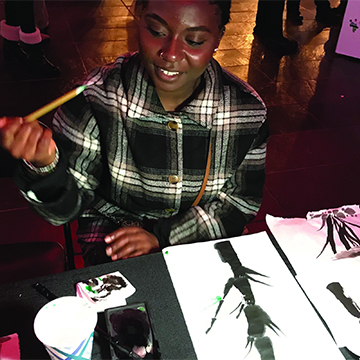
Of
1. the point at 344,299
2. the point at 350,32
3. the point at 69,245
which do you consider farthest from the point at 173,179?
the point at 350,32

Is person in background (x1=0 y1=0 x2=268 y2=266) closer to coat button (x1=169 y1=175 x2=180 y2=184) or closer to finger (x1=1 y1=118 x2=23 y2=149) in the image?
coat button (x1=169 y1=175 x2=180 y2=184)

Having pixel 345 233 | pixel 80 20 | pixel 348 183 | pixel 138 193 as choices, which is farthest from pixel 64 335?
pixel 80 20

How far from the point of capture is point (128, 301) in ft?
2.38

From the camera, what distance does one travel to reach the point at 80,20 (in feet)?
12.8

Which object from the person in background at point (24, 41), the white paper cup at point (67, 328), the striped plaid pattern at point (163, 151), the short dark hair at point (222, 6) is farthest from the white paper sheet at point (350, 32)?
the white paper cup at point (67, 328)

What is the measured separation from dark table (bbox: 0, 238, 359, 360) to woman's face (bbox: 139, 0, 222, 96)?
0.38m

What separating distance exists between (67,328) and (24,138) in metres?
0.32

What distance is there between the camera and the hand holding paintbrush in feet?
2.31

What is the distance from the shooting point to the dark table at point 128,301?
2.16ft

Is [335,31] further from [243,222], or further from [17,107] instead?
[243,222]

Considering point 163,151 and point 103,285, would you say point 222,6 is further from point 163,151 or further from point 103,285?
point 103,285

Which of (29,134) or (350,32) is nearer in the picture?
(29,134)

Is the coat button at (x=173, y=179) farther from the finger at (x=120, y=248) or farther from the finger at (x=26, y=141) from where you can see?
the finger at (x=26, y=141)

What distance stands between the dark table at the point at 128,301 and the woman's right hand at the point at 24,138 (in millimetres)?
223
